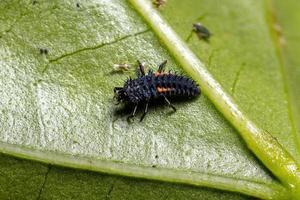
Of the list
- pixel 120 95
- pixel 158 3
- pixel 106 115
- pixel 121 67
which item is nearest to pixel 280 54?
pixel 158 3

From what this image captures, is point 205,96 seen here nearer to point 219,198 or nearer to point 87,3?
point 219,198

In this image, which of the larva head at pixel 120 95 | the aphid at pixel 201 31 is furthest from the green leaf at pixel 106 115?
the aphid at pixel 201 31

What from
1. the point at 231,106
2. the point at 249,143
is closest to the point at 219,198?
the point at 249,143

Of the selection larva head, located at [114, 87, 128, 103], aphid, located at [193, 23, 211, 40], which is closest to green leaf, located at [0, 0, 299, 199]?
larva head, located at [114, 87, 128, 103]

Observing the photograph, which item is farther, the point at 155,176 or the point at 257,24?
the point at 257,24

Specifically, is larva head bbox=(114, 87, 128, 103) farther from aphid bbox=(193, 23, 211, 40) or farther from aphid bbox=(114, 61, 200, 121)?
aphid bbox=(193, 23, 211, 40)

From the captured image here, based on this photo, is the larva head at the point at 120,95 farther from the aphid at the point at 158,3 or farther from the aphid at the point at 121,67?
the aphid at the point at 158,3
